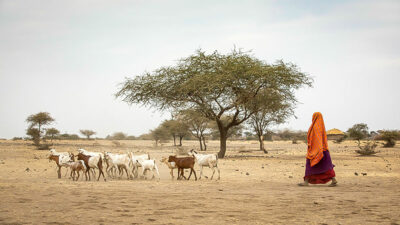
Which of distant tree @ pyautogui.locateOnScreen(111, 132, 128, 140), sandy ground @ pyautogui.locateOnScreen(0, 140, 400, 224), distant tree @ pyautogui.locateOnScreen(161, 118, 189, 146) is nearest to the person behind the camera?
sandy ground @ pyautogui.locateOnScreen(0, 140, 400, 224)

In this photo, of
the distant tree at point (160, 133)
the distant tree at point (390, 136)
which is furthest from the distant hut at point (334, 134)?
the distant tree at point (160, 133)

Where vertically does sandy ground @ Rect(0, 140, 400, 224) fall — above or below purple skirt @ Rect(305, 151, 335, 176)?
below

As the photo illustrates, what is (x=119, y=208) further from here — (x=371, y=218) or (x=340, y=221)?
(x=371, y=218)

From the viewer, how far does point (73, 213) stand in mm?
6684

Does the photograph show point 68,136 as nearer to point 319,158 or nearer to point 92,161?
point 92,161

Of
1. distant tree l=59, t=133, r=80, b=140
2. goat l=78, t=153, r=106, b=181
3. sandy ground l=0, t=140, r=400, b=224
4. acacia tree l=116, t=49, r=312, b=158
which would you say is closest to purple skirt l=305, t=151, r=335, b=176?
sandy ground l=0, t=140, r=400, b=224

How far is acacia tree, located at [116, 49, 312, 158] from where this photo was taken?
26.9 m

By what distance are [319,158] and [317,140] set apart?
1.74 ft

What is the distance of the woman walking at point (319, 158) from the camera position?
429 inches

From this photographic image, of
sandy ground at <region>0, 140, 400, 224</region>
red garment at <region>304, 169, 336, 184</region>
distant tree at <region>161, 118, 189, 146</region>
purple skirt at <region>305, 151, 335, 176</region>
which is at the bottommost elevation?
sandy ground at <region>0, 140, 400, 224</region>

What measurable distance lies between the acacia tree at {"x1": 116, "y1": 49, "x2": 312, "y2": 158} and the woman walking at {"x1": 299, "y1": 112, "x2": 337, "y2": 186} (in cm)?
1511

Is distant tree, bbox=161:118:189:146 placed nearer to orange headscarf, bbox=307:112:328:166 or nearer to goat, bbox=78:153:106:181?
goat, bbox=78:153:106:181

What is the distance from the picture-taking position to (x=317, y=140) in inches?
432

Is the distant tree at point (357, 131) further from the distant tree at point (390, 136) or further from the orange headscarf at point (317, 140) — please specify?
the orange headscarf at point (317, 140)
